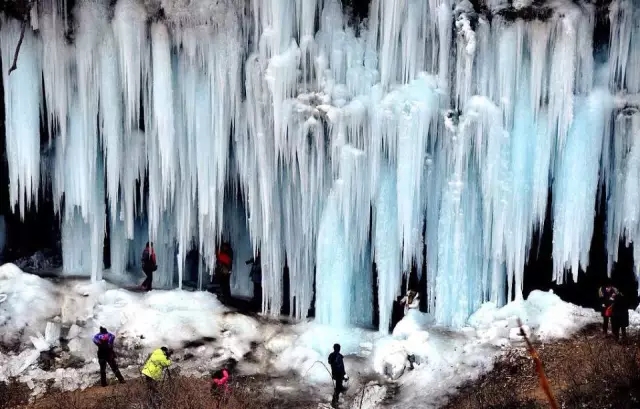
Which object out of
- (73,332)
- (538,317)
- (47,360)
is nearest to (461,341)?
(538,317)

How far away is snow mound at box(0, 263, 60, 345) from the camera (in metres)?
13.5

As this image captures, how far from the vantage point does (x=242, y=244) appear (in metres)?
16.5

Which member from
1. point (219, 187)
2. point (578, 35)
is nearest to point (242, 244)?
point (219, 187)

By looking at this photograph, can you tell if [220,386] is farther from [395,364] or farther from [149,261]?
[149,261]

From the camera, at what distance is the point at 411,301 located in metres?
13.7

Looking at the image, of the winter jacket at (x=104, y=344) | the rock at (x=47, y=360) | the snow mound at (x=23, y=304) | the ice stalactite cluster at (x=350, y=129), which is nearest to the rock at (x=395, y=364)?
the ice stalactite cluster at (x=350, y=129)

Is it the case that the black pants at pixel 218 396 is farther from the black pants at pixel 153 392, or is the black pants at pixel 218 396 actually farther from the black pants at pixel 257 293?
the black pants at pixel 257 293

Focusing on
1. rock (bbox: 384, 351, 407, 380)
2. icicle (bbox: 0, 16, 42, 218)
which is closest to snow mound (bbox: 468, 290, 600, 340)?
rock (bbox: 384, 351, 407, 380)

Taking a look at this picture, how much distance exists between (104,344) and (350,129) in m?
5.62

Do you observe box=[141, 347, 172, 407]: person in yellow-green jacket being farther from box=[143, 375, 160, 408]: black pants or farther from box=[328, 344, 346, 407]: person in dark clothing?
box=[328, 344, 346, 407]: person in dark clothing

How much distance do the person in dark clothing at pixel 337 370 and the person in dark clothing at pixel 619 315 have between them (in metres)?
4.19

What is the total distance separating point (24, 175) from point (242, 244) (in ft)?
15.8

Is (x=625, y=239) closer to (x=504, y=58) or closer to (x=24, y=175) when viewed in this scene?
(x=504, y=58)

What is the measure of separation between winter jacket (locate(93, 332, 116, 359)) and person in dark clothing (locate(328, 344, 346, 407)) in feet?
11.9
